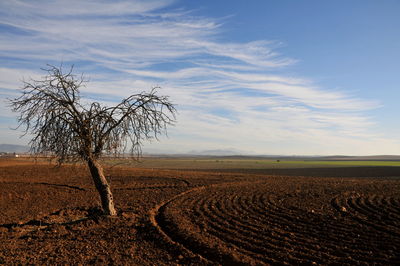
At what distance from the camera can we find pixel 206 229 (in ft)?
35.3

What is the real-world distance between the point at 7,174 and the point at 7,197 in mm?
9041

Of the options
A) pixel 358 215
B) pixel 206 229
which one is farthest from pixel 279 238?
pixel 358 215

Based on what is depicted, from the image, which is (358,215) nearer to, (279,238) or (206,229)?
(279,238)

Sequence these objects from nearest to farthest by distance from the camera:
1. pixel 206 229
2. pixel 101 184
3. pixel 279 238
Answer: pixel 279 238
pixel 206 229
pixel 101 184

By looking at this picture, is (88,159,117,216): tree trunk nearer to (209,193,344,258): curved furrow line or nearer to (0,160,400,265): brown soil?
(0,160,400,265): brown soil

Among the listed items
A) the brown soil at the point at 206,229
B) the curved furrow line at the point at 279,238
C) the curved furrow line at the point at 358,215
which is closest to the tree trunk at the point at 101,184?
the brown soil at the point at 206,229

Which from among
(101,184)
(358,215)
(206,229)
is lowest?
(206,229)

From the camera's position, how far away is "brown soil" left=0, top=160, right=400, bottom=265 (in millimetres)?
8250

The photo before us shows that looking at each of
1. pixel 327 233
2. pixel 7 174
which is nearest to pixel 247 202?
pixel 327 233

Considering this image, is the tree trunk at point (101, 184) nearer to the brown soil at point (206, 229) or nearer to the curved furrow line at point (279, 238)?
the brown soil at point (206, 229)

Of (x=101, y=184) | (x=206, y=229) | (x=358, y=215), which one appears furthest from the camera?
(x=358, y=215)

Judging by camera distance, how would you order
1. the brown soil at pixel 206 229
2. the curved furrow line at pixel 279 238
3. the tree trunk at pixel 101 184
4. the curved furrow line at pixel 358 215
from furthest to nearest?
1. the tree trunk at pixel 101 184
2. the curved furrow line at pixel 358 215
3. the curved furrow line at pixel 279 238
4. the brown soil at pixel 206 229

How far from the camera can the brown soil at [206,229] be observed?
27.1ft

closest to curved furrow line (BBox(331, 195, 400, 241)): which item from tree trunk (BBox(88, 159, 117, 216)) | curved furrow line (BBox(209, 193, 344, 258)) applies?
curved furrow line (BBox(209, 193, 344, 258))
